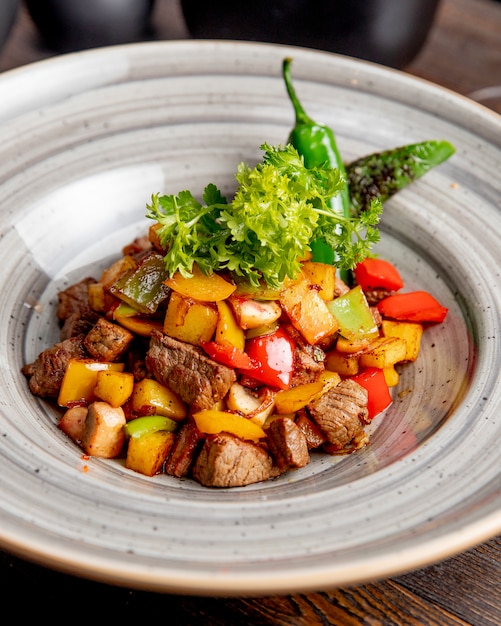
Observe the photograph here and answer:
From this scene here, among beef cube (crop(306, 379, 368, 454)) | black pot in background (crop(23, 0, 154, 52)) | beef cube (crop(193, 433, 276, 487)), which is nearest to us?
beef cube (crop(193, 433, 276, 487))

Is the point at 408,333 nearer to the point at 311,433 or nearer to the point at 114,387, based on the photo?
Result: the point at 311,433

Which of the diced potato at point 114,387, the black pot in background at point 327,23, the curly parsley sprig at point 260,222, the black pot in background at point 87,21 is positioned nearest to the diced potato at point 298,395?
the curly parsley sprig at point 260,222

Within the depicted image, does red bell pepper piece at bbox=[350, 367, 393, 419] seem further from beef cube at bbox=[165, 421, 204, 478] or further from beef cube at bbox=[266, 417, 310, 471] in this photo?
beef cube at bbox=[165, 421, 204, 478]

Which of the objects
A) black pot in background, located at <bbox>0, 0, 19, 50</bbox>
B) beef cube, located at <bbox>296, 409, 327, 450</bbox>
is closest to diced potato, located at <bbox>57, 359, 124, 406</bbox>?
beef cube, located at <bbox>296, 409, 327, 450</bbox>

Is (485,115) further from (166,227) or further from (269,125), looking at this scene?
(166,227)

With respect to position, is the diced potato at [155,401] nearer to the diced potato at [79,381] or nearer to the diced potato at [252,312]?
the diced potato at [79,381]

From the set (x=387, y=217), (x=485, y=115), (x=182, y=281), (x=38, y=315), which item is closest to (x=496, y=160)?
(x=485, y=115)
